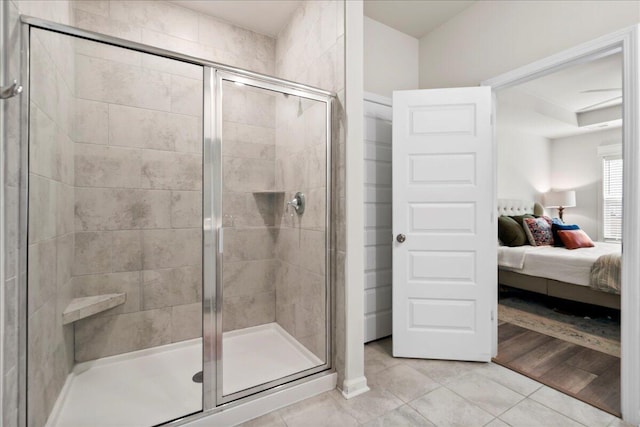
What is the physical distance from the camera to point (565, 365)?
2123 millimetres

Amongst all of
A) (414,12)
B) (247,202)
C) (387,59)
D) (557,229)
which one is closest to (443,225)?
(247,202)

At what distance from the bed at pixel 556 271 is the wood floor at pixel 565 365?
0.90 metres

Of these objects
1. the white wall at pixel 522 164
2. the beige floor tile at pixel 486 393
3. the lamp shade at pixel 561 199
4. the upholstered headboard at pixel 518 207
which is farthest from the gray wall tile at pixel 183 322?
the lamp shade at pixel 561 199

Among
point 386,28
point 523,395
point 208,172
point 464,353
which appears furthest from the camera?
point 386,28

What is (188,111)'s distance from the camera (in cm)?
200

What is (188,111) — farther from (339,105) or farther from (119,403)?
(119,403)

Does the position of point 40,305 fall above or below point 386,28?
below

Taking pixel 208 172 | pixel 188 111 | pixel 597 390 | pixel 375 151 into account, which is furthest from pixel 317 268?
pixel 597 390

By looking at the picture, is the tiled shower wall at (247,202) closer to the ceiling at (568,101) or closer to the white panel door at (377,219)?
the white panel door at (377,219)

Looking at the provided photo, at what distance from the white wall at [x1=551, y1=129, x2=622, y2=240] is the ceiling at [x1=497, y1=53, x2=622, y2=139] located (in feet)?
0.65

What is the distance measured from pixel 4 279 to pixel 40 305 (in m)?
0.38

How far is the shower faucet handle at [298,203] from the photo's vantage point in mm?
1856

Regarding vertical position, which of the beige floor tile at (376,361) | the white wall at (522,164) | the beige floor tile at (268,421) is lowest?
the beige floor tile at (268,421)

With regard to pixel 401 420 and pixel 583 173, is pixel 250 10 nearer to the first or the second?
pixel 401 420
